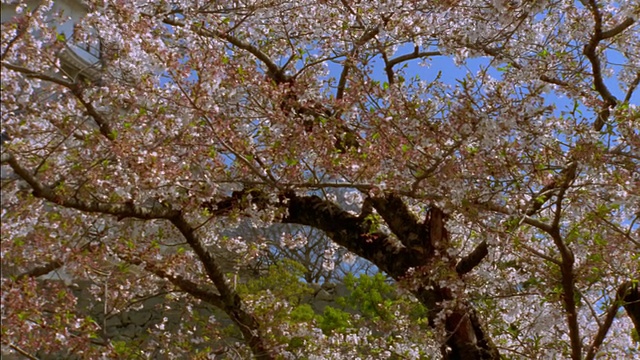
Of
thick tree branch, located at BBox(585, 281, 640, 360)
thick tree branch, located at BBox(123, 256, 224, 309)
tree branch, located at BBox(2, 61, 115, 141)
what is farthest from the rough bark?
tree branch, located at BBox(2, 61, 115, 141)

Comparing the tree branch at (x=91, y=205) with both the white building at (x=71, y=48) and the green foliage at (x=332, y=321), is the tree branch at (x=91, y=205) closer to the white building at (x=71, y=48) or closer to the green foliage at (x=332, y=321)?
the white building at (x=71, y=48)

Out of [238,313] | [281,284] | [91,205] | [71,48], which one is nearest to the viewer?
[91,205]

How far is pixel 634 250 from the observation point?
3748 millimetres

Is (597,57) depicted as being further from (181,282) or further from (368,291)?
(368,291)

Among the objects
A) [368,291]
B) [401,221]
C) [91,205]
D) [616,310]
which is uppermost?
[368,291]

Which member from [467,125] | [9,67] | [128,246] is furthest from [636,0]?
[128,246]

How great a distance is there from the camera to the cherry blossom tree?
10.3 ft

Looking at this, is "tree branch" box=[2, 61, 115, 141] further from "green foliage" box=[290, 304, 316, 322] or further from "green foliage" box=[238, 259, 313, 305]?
"green foliage" box=[238, 259, 313, 305]

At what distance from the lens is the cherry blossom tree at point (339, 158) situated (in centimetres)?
312

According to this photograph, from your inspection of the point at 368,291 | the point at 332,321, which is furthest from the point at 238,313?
the point at 368,291

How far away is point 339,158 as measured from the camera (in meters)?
3.73

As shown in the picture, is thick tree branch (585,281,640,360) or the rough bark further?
the rough bark

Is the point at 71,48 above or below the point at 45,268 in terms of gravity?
above

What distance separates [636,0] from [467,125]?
98 centimetres
